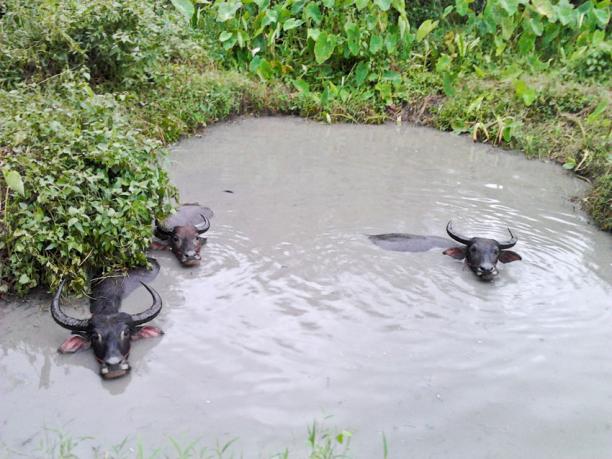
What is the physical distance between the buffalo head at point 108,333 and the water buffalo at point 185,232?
86 cm

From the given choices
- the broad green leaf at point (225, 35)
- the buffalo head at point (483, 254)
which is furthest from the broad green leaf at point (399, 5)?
the buffalo head at point (483, 254)

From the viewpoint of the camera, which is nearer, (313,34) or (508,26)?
(313,34)

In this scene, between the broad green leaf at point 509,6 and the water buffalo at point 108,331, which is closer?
the water buffalo at point 108,331

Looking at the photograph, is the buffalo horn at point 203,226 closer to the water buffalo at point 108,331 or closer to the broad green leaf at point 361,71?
the water buffalo at point 108,331

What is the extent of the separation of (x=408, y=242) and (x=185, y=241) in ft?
6.19

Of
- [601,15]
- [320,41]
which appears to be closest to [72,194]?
[320,41]

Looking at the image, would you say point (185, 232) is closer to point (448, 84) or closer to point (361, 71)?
point (361, 71)

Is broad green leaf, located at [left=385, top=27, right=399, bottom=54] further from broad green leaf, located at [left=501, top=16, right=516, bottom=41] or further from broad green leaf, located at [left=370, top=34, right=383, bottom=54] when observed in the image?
broad green leaf, located at [left=501, top=16, right=516, bottom=41]

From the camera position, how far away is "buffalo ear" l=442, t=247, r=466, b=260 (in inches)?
194

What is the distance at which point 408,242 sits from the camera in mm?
5113

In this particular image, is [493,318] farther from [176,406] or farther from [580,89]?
[580,89]

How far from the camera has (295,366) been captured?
349cm

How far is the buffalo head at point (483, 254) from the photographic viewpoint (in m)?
4.59

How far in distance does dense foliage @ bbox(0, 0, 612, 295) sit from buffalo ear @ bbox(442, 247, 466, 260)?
1.63m
